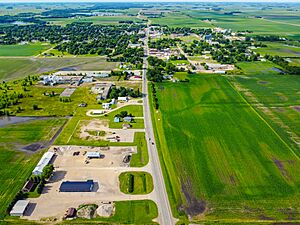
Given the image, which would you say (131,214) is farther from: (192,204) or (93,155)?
(93,155)

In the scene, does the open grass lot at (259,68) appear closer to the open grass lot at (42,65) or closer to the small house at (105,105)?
the open grass lot at (42,65)

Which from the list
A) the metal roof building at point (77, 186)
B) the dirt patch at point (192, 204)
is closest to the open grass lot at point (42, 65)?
the metal roof building at point (77, 186)

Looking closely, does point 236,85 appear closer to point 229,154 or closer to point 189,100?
point 189,100

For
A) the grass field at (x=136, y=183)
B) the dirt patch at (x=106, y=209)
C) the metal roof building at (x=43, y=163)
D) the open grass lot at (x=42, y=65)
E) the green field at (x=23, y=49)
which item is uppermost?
the metal roof building at (x=43, y=163)

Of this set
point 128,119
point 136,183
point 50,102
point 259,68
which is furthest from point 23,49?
point 136,183

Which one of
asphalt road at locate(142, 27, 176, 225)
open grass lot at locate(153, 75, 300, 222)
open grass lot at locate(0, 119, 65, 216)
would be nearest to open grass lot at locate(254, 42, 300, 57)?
open grass lot at locate(153, 75, 300, 222)

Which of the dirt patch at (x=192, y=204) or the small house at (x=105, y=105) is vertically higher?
the dirt patch at (x=192, y=204)
